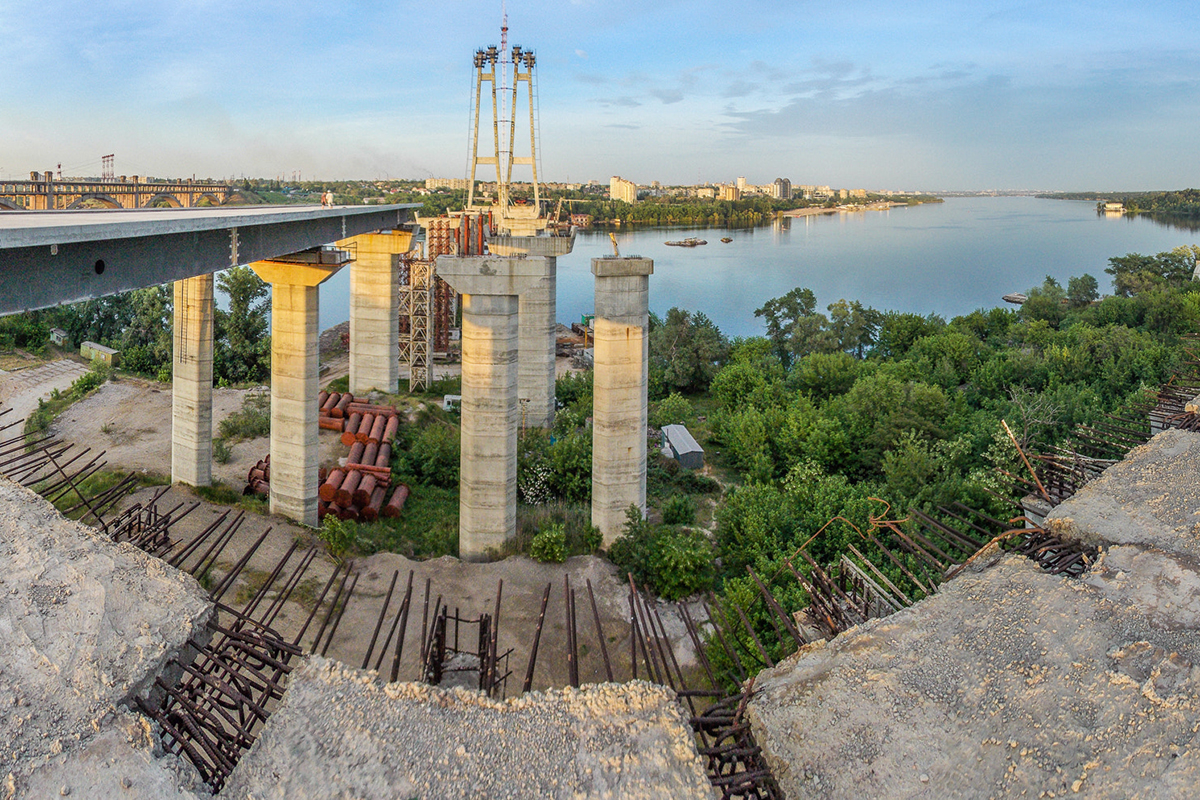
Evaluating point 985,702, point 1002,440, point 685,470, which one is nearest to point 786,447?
point 685,470

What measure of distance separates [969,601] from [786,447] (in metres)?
15.9

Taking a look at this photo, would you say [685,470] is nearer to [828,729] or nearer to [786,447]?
[786,447]

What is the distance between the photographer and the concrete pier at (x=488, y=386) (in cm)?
1653

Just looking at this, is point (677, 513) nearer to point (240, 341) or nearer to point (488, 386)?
point (488, 386)

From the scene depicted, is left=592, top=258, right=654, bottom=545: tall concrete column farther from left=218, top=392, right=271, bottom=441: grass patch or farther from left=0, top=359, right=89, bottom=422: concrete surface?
left=0, top=359, right=89, bottom=422: concrete surface

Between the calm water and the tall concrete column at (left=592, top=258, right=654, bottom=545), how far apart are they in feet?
128

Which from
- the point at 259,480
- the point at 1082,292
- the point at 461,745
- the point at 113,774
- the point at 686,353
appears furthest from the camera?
the point at 1082,292

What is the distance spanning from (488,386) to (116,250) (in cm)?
723

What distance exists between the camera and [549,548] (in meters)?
16.2

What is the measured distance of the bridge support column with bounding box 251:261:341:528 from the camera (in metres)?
18.0

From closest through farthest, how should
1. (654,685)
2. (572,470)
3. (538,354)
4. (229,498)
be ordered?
(654,685) < (229,498) < (572,470) < (538,354)

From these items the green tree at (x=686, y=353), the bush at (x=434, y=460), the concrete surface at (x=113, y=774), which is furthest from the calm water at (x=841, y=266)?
the concrete surface at (x=113, y=774)

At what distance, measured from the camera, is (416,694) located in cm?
611

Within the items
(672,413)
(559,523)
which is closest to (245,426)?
(559,523)
